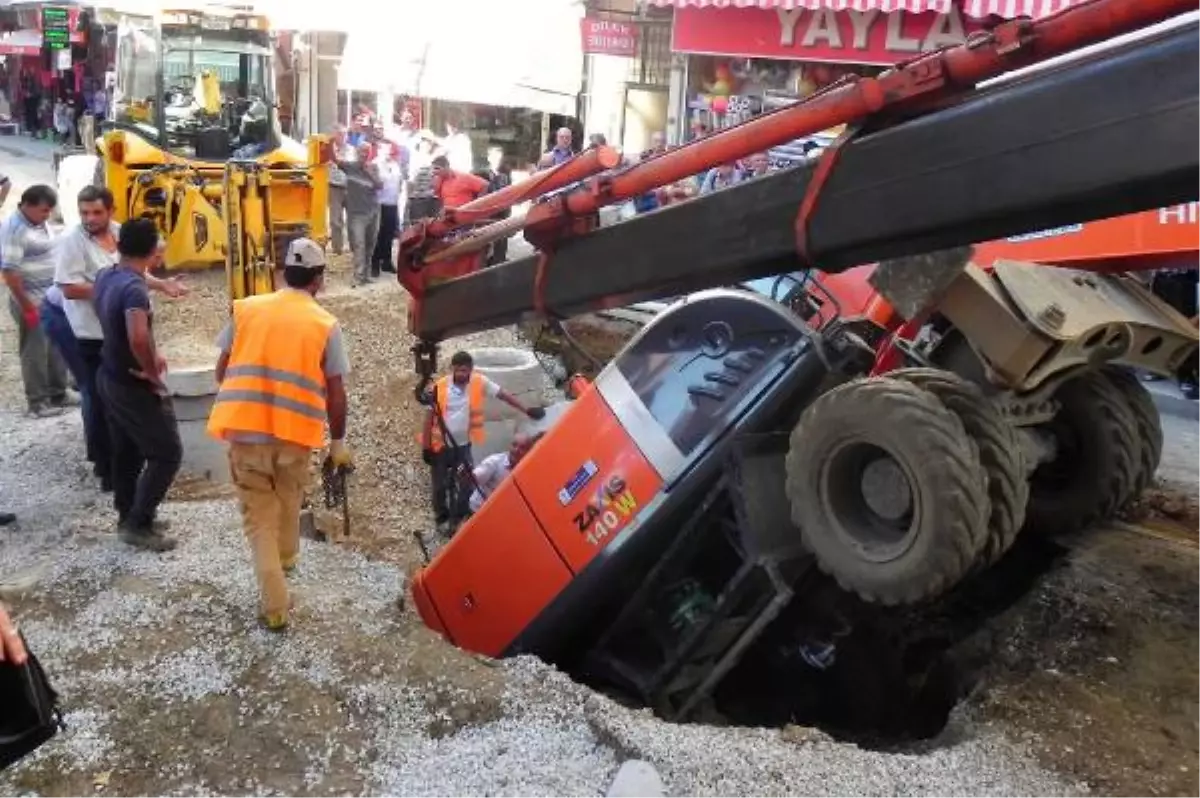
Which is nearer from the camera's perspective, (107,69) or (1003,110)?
(1003,110)

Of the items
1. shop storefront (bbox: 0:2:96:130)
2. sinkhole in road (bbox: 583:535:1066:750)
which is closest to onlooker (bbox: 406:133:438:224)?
sinkhole in road (bbox: 583:535:1066:750)

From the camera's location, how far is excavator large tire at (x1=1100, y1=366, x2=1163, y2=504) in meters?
5.40

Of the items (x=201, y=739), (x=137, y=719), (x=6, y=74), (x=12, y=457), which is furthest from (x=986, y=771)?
(x=6, y=74)

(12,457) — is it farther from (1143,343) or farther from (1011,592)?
(1143,343)

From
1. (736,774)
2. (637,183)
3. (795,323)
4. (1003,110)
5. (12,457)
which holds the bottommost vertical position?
(12,457)

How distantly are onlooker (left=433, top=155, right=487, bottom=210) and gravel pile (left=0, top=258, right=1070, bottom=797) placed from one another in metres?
7.26

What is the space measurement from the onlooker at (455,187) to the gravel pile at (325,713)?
726 cm

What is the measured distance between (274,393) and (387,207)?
921 cm

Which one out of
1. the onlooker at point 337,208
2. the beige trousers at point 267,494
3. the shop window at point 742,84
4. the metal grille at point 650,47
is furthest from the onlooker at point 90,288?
the metal grille at point 650,47

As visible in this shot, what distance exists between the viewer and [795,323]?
189 inches

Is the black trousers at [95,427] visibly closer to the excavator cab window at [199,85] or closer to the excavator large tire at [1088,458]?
the excavator large tire at [1088,458]

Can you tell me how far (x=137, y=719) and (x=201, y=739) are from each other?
27cm

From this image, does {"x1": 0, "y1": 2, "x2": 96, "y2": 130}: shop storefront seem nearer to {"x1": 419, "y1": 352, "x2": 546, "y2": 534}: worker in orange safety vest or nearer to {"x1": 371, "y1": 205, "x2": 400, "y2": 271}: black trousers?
{"x1": 371, "y1": 205, "x2": 400, "y2": 271}: black trousers

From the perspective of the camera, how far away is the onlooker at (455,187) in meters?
12.2
